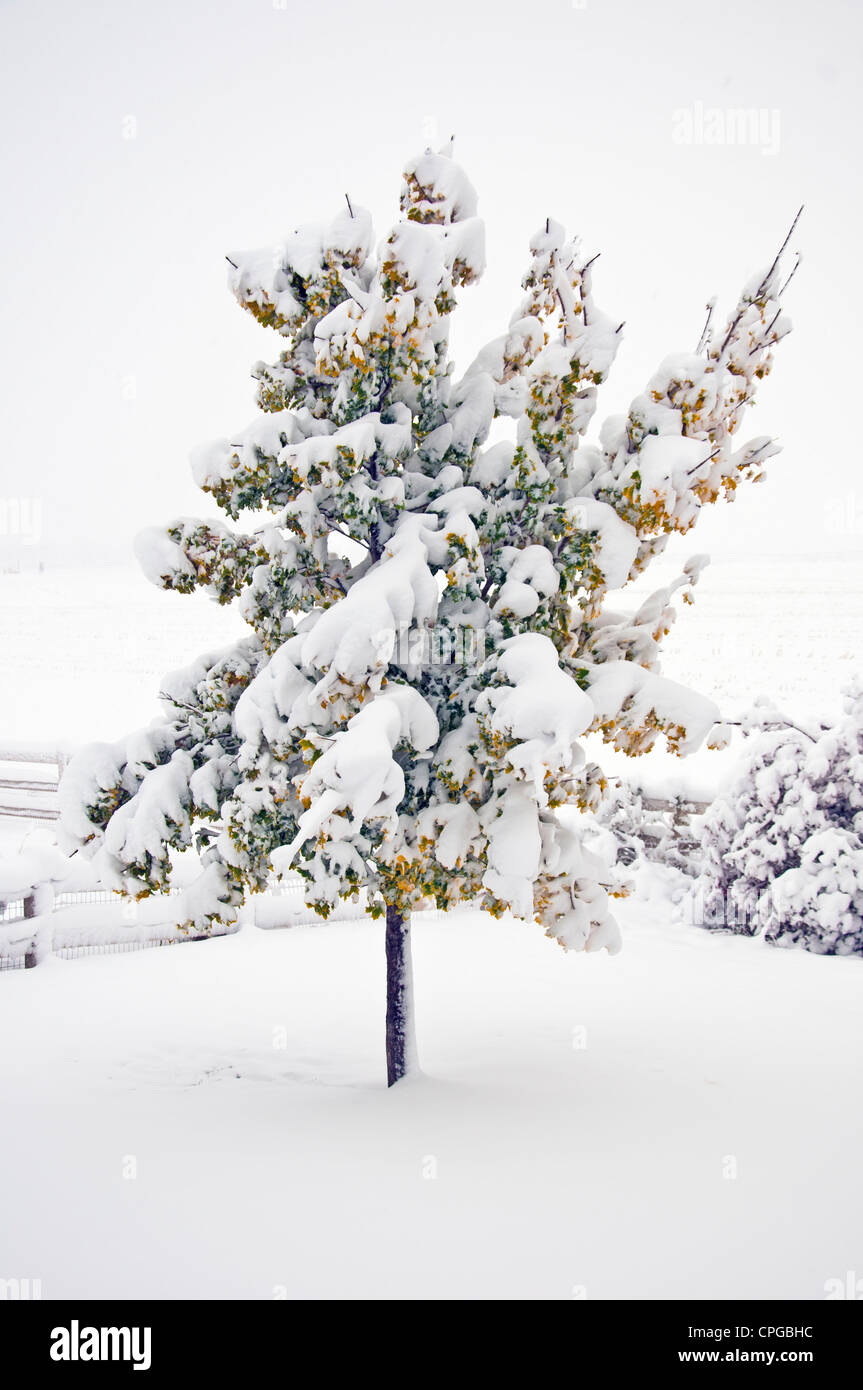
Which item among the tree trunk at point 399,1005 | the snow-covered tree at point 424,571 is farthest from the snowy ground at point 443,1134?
the snow-covered tree at point 424,571

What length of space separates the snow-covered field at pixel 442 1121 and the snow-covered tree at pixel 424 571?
4.68ft

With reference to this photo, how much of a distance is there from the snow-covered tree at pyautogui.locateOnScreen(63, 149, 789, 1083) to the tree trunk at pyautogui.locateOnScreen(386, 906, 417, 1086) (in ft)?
1.24

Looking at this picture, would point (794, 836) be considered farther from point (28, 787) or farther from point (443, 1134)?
point (28, 787)

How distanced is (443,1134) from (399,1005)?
1095 mm

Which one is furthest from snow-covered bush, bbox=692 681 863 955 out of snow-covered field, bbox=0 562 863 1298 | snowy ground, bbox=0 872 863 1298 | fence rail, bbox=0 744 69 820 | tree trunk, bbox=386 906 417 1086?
fence rail, bbox=0 744 69 820

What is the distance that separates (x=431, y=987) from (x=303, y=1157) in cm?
449

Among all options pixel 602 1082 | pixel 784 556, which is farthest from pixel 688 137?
pixel 784 556

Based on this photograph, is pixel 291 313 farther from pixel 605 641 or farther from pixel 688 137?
pixel 688 137

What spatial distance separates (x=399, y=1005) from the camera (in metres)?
6.11

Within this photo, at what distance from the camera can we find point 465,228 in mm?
5320

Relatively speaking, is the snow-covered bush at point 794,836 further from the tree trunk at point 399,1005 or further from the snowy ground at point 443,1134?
the tree trunk at point 399,1005

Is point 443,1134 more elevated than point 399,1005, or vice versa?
point 399,1005

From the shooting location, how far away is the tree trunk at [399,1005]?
6109mm

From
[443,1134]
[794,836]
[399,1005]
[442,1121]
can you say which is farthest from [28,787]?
[794,836]
